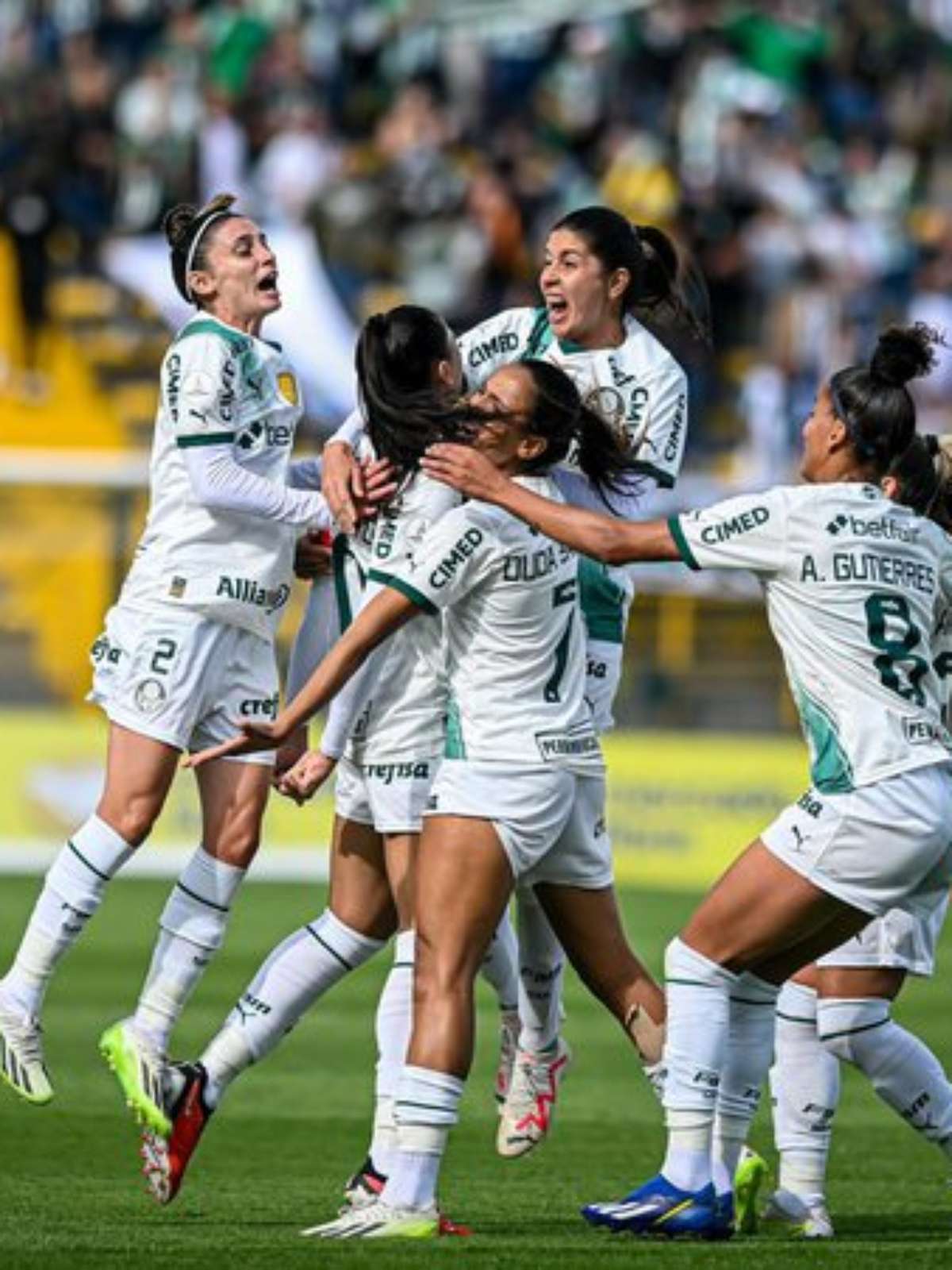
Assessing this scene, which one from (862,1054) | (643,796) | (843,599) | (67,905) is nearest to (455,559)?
(843,599)

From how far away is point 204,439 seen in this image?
353 inches

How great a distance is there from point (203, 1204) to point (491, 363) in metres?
2.67

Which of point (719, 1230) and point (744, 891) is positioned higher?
point (744, 891)

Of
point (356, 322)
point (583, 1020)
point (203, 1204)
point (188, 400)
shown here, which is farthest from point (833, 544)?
point (356, 322)

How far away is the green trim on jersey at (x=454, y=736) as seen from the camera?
7801mm

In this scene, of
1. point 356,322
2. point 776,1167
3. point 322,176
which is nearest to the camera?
point 776,1167

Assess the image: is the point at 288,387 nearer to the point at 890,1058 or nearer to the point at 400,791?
the point at 400,791

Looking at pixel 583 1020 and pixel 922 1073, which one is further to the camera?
pixel 583 1020

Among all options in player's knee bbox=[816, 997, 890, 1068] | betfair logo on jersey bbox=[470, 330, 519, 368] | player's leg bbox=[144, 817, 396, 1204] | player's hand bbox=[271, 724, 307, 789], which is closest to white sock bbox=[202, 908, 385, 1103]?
player's leg bbox=[144, 817, 396, 1204]

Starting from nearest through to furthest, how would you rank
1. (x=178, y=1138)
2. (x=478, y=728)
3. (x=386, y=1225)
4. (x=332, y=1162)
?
1. (x=386, y=1225)
2. (x=478, y=728)
3. (x=178, y=1138)
4. (x=332, y=1162)

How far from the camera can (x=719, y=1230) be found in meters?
7.83

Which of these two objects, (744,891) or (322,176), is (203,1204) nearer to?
(744,891)

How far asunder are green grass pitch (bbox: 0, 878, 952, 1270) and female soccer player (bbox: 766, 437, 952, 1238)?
0.22 meters

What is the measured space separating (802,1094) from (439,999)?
4.68 ft
